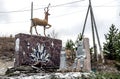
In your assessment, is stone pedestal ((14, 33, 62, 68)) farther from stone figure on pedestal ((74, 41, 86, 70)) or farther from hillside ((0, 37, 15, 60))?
hillside ((0, 37, 15, 60))

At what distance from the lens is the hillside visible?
24203 mm

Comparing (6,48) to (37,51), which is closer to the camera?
(37,51)

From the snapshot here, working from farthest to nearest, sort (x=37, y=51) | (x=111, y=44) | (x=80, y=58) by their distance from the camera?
1. (x=111, y=44)
2. (x=37, y=51)
3. (x=80, y=58)

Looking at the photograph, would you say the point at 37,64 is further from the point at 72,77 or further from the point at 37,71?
the point at 72,77

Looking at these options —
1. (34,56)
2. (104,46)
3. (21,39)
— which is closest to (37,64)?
(34,56)

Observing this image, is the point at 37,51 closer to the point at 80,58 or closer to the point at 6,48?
the point at 80,58

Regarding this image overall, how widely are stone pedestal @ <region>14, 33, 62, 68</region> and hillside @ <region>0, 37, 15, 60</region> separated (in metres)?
7.24

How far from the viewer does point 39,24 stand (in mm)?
16734

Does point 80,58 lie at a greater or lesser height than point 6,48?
lesser

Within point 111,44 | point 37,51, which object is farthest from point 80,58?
point 111,44

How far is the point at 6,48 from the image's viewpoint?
84.6ft

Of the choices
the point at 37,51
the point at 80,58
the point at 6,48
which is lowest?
the point at 80,58

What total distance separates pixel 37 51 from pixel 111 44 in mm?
9325

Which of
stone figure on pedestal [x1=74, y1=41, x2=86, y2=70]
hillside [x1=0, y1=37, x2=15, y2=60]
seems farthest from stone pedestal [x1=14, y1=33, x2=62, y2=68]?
hillside [x1=0, y1=37, x2=15, y2=60]
